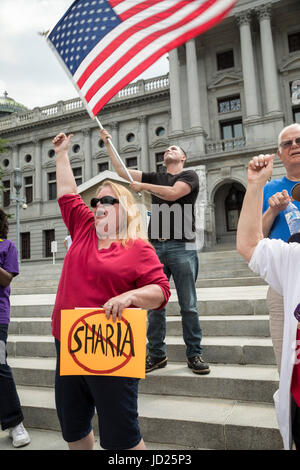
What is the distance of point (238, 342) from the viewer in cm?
354

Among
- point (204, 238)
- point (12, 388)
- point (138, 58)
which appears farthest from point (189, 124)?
point (12, 388)

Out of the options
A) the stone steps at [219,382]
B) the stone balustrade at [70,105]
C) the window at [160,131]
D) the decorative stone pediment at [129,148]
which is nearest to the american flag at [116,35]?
the stone steps at [219,382]

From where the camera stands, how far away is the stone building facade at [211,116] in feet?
67.8

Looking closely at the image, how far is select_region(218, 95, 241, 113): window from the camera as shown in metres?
23.2

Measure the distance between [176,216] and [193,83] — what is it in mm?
22139

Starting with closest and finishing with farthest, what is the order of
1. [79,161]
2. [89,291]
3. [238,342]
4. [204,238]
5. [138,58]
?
[89,291]
[138,58]
[238,342]
[204,238]
[79,161]

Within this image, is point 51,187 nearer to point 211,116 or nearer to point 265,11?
point 211,116

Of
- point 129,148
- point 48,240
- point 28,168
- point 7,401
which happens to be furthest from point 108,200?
point 28,168

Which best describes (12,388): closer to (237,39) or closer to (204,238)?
(204,238)

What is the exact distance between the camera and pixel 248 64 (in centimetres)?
2145

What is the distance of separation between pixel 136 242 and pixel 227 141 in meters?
20.9

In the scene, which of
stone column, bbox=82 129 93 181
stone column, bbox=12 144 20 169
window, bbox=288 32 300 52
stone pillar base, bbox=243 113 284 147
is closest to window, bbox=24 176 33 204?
stone column, bbox=12 144 20 169

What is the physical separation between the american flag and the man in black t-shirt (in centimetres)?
76

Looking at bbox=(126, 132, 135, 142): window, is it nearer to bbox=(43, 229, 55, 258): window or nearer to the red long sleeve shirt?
bbox=(43, 229, 55, 258): window
